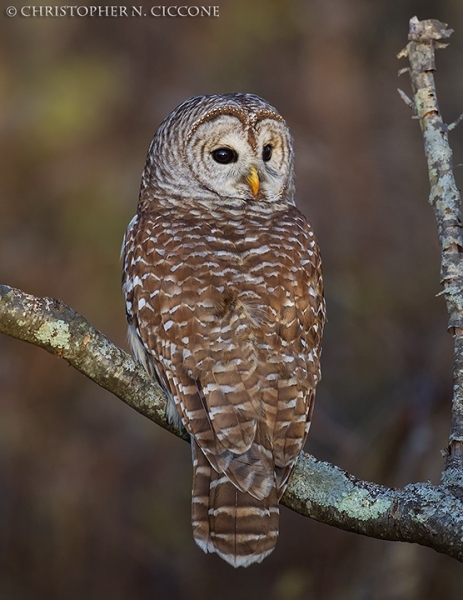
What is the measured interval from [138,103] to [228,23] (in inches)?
49.3

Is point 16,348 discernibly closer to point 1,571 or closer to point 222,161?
point 1,571

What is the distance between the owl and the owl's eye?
11cm

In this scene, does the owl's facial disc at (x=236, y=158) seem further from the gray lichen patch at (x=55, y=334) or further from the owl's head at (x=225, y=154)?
the gray lichen patch at (x=55, y=334)

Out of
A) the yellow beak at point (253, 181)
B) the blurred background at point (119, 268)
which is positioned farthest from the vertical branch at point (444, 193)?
the blurred background at point (119, 268)

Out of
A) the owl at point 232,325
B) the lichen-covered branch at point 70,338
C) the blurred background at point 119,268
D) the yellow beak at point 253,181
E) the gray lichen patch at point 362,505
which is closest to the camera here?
the gray lichen patch at point 362,505

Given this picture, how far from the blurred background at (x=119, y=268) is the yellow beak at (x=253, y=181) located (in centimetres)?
208

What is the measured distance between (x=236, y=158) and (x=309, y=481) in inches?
71.9

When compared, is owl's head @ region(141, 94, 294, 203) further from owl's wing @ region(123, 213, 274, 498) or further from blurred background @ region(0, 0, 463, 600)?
blurred background @ region(0, 0, 463, 600)

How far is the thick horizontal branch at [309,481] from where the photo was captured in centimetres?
296

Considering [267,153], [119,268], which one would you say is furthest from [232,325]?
[119,268]

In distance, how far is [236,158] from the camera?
4.64m

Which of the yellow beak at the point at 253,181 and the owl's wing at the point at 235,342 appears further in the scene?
the yellow beak at the point at 253,181

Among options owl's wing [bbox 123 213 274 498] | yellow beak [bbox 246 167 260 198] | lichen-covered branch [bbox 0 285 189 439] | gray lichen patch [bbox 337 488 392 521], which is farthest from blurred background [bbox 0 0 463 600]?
lichen-covered branch [bbox 0 285 189 439]

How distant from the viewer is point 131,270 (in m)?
4.14
